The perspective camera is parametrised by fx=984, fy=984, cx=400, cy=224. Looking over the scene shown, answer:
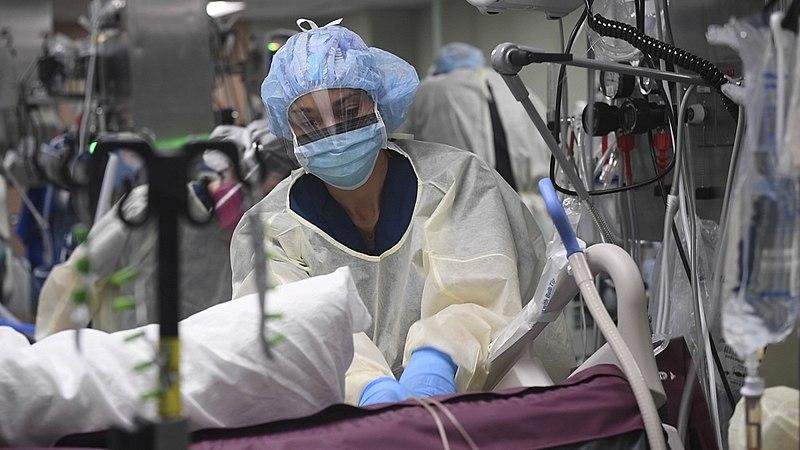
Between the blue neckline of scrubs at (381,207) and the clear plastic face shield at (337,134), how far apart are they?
6 centimetres

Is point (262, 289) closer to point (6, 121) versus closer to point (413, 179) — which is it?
point (413, 179)

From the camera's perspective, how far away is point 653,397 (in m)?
1.20

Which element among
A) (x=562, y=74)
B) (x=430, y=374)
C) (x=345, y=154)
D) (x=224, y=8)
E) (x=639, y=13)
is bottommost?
(x=430, y=374)

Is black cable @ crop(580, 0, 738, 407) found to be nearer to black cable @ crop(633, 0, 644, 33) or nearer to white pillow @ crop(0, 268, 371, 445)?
black cable @ crop(633, 0, 644, 33)

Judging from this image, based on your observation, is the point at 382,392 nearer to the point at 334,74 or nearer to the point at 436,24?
the point at 334,74

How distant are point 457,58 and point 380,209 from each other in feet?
9.79

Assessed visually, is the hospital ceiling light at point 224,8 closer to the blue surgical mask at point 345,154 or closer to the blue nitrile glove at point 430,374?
the blue surgical mask at point 345,154

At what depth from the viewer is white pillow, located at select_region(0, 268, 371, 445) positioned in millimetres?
1041

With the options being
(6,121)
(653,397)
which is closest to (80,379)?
(653,397)

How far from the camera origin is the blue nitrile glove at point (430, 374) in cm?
148

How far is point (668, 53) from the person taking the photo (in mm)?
1481

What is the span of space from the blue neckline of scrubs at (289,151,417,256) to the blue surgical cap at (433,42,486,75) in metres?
2.78

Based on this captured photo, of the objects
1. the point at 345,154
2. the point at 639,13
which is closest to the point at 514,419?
the point at 345,154

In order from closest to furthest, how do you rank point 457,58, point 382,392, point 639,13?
point 382,392, point 639,13, point 457,58
